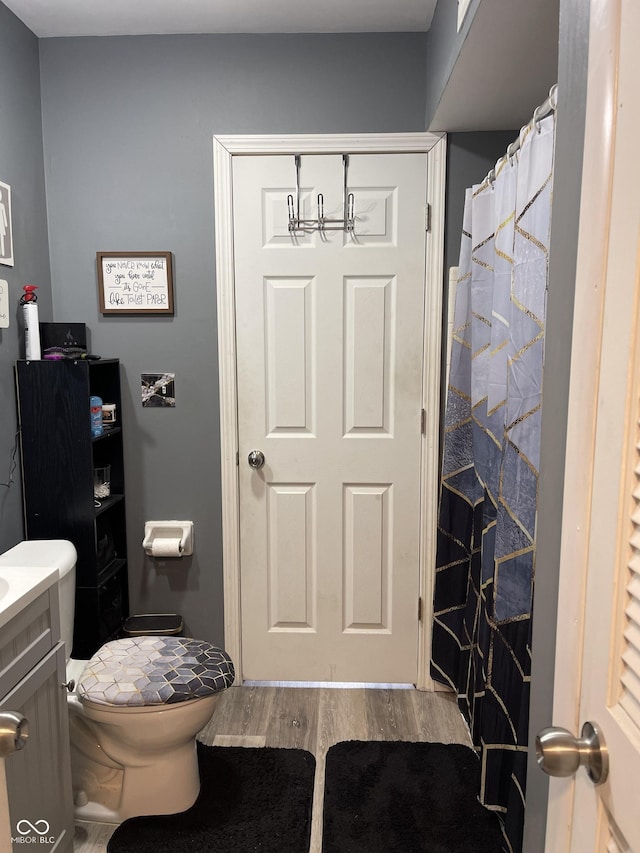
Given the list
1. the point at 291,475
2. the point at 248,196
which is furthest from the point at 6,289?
the point at 291,475

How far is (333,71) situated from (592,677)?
2.35 meters

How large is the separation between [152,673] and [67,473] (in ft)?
2.66

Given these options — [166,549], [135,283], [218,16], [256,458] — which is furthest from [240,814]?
[218,16]

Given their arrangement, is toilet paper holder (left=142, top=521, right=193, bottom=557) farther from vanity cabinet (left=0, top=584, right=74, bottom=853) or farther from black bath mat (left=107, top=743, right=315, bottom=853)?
vanity cabinet (left=0, top=584, right=74, bottom=853)

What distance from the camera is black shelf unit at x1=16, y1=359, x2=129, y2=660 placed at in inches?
89.0

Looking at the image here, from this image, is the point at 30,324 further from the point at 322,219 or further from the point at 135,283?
the point at 322,219

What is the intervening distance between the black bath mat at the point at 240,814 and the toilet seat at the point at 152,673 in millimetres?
413

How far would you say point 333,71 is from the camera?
2406mm

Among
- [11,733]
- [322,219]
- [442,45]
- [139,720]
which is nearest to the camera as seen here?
[11,733]

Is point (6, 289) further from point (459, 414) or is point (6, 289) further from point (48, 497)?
point (459, 414)

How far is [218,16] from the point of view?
2.27 metres

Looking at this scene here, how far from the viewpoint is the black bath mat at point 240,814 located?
6.04 feet

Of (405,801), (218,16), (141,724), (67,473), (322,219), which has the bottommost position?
(405,801)

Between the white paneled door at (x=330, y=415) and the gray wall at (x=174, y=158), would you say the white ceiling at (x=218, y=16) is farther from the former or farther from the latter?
the white paneled door at (x=330, y=415)
